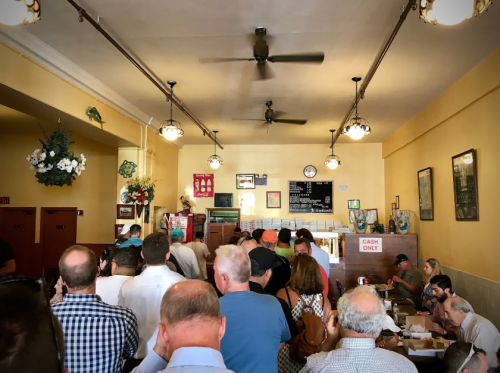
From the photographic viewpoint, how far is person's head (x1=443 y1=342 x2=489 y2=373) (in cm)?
238

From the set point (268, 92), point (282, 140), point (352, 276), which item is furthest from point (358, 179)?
point (268, 92)

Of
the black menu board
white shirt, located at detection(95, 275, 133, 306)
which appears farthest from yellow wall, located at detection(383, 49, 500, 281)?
white shirt, located at detection(95, 275, 133, 306)

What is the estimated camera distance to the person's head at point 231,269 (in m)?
2.06

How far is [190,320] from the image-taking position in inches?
49.4

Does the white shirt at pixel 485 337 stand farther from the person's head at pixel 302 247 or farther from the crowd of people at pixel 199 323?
the person's head at pixel 302 247

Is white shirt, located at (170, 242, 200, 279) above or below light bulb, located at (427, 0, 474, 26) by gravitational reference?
below

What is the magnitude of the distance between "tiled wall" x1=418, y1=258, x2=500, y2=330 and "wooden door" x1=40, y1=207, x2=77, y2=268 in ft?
26.3

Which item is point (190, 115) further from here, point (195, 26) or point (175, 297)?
point (175, 297)

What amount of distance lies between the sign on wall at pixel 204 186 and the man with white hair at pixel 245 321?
8.76m

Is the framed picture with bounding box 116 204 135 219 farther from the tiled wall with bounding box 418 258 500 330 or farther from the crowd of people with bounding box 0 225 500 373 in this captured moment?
the tiled wall with bounding box 418 258 500 330

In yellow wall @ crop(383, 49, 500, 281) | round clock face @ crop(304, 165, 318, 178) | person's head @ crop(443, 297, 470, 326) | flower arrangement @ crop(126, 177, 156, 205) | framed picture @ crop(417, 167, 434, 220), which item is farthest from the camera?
round clock face @ crop(304, 165, 318, 178)

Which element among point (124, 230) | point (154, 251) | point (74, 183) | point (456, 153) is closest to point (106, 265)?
point (154, 251)

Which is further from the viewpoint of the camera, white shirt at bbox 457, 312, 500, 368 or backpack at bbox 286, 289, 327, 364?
white shirt at bbox 457, 312, 500, 368

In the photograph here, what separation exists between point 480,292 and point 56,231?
8.70 meters
